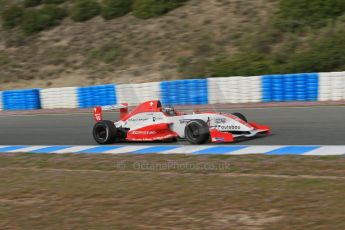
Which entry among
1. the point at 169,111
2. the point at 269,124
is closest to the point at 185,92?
the point at 269,124

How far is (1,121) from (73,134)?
259 inches

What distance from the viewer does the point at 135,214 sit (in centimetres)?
570

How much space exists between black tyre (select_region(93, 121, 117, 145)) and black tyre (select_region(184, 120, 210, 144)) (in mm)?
1753

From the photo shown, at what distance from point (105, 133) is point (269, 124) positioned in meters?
3.90

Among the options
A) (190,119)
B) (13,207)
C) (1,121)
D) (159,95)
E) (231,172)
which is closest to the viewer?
(13,207)

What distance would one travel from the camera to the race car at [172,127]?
10.4 m

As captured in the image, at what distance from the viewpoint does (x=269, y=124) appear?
13172mm

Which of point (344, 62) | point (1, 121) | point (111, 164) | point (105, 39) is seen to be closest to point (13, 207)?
point (111, 164)

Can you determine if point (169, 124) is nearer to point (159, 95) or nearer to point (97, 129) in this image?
point (97, 129)

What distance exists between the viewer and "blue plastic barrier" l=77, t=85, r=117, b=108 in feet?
71.9

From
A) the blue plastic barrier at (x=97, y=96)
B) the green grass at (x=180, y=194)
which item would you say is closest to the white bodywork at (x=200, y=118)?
the green grass at (x=180, y=194)

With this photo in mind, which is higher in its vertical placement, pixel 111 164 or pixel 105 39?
pixel 105 39

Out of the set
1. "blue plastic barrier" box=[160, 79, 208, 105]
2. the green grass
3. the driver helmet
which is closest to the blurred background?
"blue plastic barrier" box=[160, 79, 208, 105]

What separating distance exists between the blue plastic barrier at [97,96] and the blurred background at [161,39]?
15.8 ft
